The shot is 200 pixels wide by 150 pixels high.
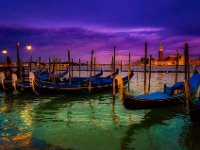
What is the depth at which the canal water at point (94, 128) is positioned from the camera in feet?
28.7

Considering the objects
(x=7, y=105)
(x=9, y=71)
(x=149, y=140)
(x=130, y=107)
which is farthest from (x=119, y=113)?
(x=9, y=71)

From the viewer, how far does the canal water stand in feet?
28.7

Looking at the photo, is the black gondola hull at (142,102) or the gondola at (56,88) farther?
the gondola at (56,88)

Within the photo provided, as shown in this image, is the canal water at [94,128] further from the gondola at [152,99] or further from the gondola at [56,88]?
the gondola at [56,88]

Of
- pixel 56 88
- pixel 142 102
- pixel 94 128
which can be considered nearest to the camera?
pixel 94 128

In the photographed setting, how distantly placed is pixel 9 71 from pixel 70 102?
47.6ft

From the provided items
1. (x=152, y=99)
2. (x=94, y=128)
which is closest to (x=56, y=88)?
(x=152, y=99)

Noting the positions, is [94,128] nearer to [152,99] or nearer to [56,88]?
[152,99]

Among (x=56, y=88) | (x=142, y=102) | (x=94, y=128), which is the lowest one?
(x=94, y=128)

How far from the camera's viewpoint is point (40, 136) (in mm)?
9555

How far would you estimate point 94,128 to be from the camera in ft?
35.2

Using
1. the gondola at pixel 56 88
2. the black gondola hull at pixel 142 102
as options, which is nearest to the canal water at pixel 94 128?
the black gondola hull at pixel 142 102

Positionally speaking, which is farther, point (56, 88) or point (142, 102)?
point (56, 88)

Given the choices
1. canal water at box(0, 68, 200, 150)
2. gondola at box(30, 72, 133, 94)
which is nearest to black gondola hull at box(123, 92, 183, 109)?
canal water at box(0, 68, 200, 150)
